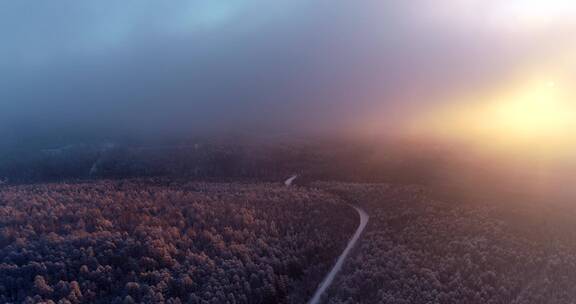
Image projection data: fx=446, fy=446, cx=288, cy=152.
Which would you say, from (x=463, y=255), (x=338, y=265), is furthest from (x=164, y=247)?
(x=463, y=255)

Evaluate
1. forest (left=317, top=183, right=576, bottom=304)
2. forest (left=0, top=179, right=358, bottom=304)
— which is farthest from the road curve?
forest (left=317, top=183, right=576, bottom=304)

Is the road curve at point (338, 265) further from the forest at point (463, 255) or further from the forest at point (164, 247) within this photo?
the forest at point (463, 255)

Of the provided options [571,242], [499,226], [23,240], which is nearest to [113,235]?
[23,240]

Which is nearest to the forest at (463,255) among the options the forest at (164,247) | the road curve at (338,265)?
the road curve at (338,265)

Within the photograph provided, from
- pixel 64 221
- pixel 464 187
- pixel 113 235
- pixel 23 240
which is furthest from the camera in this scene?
pixel 464 187

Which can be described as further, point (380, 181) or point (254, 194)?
point (380, 181)

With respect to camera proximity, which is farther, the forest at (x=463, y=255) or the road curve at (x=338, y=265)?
the road curve at (x=338, y=265)

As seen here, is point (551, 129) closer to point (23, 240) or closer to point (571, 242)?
point (571, 242)
